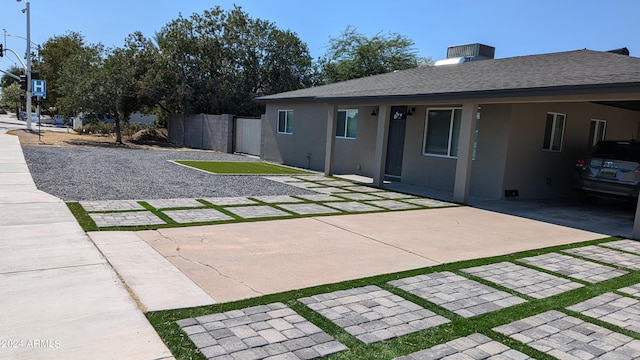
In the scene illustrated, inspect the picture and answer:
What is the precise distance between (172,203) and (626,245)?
781 cm

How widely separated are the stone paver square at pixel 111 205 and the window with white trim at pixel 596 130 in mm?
12783

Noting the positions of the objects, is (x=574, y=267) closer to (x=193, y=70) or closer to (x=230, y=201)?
(x=230, y=201)

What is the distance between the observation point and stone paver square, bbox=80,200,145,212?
7.24m

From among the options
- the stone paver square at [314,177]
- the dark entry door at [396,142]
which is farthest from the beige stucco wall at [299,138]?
the dark entry door at [396,142]

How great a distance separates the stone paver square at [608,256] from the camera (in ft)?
19.0

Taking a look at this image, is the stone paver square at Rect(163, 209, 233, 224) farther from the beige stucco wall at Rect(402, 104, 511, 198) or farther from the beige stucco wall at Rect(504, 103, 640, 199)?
the beige stucco wall at Rect(504, 103, 640, 199)

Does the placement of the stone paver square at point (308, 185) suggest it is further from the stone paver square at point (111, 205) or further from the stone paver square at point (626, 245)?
the stone paver square at point (626, 245)

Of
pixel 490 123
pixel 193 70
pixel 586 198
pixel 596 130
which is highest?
pixel 193 70

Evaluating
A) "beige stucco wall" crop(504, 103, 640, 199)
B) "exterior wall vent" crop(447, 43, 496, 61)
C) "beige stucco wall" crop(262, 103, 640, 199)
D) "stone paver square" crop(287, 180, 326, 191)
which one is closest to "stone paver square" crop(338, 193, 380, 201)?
"stone paver square" crop(287, 180, 326, 191)

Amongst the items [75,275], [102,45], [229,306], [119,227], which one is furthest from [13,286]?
[102,45]

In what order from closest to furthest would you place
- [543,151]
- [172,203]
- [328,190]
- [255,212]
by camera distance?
[255,212]
[172,203]
[328,190]
[543,151]

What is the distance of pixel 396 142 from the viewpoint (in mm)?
14516

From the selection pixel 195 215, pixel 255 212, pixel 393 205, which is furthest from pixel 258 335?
pixel 393 205

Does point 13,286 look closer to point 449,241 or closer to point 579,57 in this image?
point 449,241
